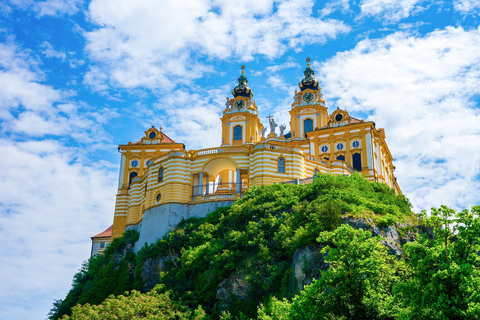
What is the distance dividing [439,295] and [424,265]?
1265 millimetres

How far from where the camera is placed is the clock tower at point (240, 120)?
65.9 meters

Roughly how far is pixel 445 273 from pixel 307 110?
159ft

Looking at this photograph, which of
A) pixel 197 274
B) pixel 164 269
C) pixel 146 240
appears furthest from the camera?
pixel 146 240

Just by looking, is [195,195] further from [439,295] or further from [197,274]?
[439,295]

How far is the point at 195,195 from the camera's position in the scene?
4809cm

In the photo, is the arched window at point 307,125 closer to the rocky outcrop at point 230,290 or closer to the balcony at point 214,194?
the balcony at point 214,194

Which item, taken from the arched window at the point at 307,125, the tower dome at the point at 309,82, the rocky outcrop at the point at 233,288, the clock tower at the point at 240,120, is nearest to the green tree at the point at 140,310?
the rocky outcrop at the point at 233,288

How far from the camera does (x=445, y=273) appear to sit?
1956cm

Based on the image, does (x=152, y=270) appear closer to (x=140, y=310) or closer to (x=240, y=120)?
(x=140, y=310)

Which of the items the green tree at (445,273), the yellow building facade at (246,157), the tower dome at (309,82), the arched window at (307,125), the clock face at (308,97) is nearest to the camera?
the green tree at (445,273)

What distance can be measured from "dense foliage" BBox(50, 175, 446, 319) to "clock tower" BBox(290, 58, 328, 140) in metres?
21.0

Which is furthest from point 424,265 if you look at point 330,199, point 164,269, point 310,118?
point 310,118

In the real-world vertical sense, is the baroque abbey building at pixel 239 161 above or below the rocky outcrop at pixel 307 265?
above

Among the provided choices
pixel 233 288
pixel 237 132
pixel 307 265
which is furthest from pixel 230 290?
pixel 237 132
